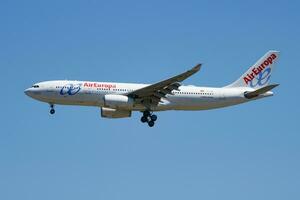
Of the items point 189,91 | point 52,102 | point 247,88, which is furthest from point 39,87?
point 247,88

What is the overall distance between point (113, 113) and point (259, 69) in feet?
45.6

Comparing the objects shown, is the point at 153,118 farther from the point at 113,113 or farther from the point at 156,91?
the point at 113,113

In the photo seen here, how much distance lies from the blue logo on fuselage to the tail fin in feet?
45.6

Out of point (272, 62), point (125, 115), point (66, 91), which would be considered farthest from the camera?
point (272, 62)

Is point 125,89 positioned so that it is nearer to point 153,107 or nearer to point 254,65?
point 153,107

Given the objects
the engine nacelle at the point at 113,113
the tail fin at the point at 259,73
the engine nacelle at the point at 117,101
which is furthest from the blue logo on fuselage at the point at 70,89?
the tail fin at the point at 259,73

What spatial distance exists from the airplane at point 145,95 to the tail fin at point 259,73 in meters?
0.11

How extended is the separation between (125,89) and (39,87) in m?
6.95

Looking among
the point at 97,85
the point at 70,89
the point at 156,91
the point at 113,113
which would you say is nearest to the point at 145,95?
the point at 156,91

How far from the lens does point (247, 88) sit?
64.8 metres

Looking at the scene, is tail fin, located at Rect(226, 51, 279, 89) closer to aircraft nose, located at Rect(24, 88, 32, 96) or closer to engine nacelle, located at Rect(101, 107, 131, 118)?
engine nacelle, located at Rect(101, 107, 131, 118)

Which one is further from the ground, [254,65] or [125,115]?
[254,65]

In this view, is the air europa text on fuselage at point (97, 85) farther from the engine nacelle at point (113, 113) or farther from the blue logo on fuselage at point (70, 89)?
the engine nacelle at point (113, 113)

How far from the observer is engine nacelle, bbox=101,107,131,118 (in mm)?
62938
